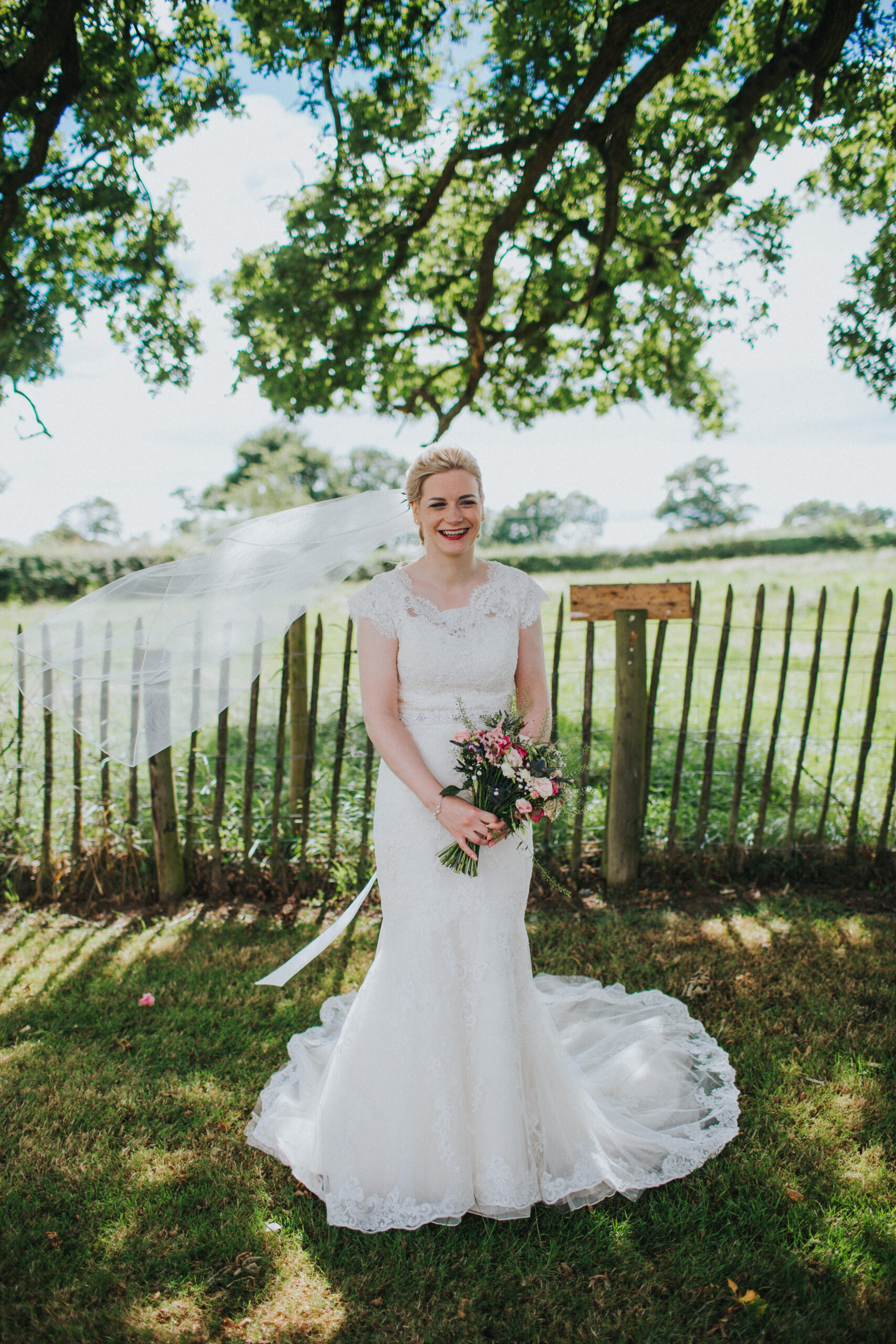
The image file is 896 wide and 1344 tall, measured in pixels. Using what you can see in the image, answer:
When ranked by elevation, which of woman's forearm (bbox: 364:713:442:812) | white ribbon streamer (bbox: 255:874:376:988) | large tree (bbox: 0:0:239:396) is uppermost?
large tree (bbox: 0:0:239:396)

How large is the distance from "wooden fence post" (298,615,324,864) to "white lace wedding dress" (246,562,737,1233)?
2.10 metres

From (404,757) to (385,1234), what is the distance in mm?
1620

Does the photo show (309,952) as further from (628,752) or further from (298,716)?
(628,752)

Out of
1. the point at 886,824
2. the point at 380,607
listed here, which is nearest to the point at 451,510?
the point at 380,607

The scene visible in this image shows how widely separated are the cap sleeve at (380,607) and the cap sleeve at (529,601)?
0.52 m

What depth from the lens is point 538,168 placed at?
236 inches

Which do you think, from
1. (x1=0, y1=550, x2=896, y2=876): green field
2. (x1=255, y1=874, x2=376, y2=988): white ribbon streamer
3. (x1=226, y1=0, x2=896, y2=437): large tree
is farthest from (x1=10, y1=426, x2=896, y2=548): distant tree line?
(x1=255, y1=874, x2=376, y2=988): white ribbon streamer

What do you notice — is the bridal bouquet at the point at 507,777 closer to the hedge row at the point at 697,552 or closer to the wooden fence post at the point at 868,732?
the wooden fence post at the point at 868,732

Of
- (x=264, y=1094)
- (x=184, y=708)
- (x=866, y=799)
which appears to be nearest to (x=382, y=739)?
(x=184, y=708)

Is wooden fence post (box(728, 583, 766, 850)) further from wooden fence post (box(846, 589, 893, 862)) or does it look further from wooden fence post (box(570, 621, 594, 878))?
wooden fence post (box(570, 621, 594, 878))

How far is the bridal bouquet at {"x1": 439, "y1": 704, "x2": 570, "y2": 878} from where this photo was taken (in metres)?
2.48

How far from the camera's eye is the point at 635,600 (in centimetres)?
490

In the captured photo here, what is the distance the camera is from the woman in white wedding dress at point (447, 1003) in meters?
2.62

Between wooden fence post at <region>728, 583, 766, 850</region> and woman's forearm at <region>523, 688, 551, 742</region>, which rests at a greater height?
woman's forearm at <region>523, 688, 551, 742</region>
